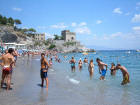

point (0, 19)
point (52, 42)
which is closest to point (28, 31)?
point (52, 42)

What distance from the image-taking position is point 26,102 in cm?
496

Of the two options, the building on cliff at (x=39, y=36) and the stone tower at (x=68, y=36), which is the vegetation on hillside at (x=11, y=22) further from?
the stone tower at (x=68, y=36)

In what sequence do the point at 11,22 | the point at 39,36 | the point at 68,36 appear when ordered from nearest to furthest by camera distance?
the point at 11,22 → the point at 39,36 → the point at 68,36

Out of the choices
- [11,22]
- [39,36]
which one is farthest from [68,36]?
[11,22]

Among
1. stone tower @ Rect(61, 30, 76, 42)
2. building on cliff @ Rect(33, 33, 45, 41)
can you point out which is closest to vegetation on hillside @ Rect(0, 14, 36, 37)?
building on cliff @ Rect(33, 33, 45, 41)

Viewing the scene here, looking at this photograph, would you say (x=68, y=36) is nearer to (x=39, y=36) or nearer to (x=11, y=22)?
(x=39, y=36)

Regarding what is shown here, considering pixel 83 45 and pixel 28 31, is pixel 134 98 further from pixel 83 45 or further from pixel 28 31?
pixel 83 45

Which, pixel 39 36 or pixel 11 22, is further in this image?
pixel 39 36

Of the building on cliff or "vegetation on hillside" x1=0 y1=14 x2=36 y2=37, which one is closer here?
"vegetation on hillside" x1=0 y1=14 x2=36 y2=37

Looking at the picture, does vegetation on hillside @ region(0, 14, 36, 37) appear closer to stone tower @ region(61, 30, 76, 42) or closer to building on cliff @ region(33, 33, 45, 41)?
building on cliff @ region(33, 33, 45, 41)

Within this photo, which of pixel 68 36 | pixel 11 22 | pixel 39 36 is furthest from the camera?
pixel 68 36

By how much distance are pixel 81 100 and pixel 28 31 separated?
380ft

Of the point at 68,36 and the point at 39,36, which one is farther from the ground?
the point at 68,36

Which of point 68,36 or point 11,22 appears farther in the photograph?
point 68,36
